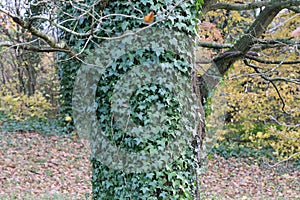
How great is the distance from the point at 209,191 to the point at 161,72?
16.2 ft

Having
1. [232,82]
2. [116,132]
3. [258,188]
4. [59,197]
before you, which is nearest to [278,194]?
[258,188]

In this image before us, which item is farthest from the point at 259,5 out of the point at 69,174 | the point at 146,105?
the point at 69,174

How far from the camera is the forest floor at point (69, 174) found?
661 cm

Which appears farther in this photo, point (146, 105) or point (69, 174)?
point (69, 174)

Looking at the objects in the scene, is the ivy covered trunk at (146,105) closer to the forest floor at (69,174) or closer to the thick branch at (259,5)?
the thick branch at (259,5)

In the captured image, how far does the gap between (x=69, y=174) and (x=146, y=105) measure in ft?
16.1

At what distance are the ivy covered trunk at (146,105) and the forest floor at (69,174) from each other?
3211 millimetres

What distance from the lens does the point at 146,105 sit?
3.13m

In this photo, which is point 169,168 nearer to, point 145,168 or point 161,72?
point 145,168

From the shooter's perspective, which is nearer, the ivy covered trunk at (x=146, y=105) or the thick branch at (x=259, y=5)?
the ivy covered trunk at (x=146, y=105)

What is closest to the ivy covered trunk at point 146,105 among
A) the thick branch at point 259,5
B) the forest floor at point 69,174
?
the thick branch at point 259,5

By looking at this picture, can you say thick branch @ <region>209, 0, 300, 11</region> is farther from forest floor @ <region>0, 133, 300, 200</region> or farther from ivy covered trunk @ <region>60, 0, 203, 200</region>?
forest floor @ <region>0, 133, 300, 200</region>

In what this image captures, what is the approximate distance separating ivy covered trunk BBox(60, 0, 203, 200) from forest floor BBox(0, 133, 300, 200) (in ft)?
10.5

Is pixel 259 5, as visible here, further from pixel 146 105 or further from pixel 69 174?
pixel 69 174
